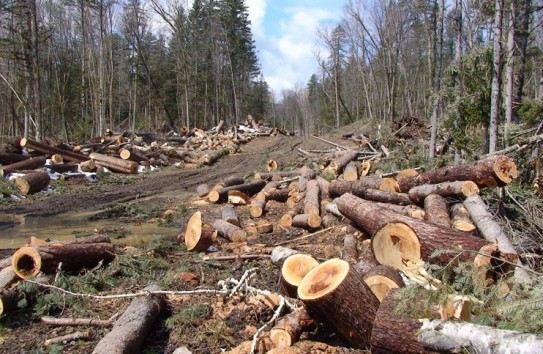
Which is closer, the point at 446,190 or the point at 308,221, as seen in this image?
the point at 446,190

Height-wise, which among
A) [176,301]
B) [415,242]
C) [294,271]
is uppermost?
[415,242]

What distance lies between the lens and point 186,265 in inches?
273

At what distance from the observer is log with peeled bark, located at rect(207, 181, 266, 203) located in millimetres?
13375

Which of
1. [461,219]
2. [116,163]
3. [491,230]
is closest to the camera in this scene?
[491,230]

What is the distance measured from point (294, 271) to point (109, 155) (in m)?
17.9

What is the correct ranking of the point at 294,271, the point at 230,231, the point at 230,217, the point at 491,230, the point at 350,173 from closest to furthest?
the point at 294,271, the point at 491,230, the point at 230,231, the point at 230,217, the point at 350,173

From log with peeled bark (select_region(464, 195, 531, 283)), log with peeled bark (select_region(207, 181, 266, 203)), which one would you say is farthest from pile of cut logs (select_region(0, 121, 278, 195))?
log with peeled bark (select_region(464, 195, 531, 283))

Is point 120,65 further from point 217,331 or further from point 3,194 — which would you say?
point 217,331

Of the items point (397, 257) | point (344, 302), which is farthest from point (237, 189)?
point (344, 302)

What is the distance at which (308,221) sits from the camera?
382 inches

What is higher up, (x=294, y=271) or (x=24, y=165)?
(x=24, y=165)

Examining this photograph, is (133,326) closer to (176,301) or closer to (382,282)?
(176,301)

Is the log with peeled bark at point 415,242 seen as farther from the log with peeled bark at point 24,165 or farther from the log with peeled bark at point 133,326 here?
the log with peeled bark at point 24,165

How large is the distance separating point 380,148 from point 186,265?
1374 cm
